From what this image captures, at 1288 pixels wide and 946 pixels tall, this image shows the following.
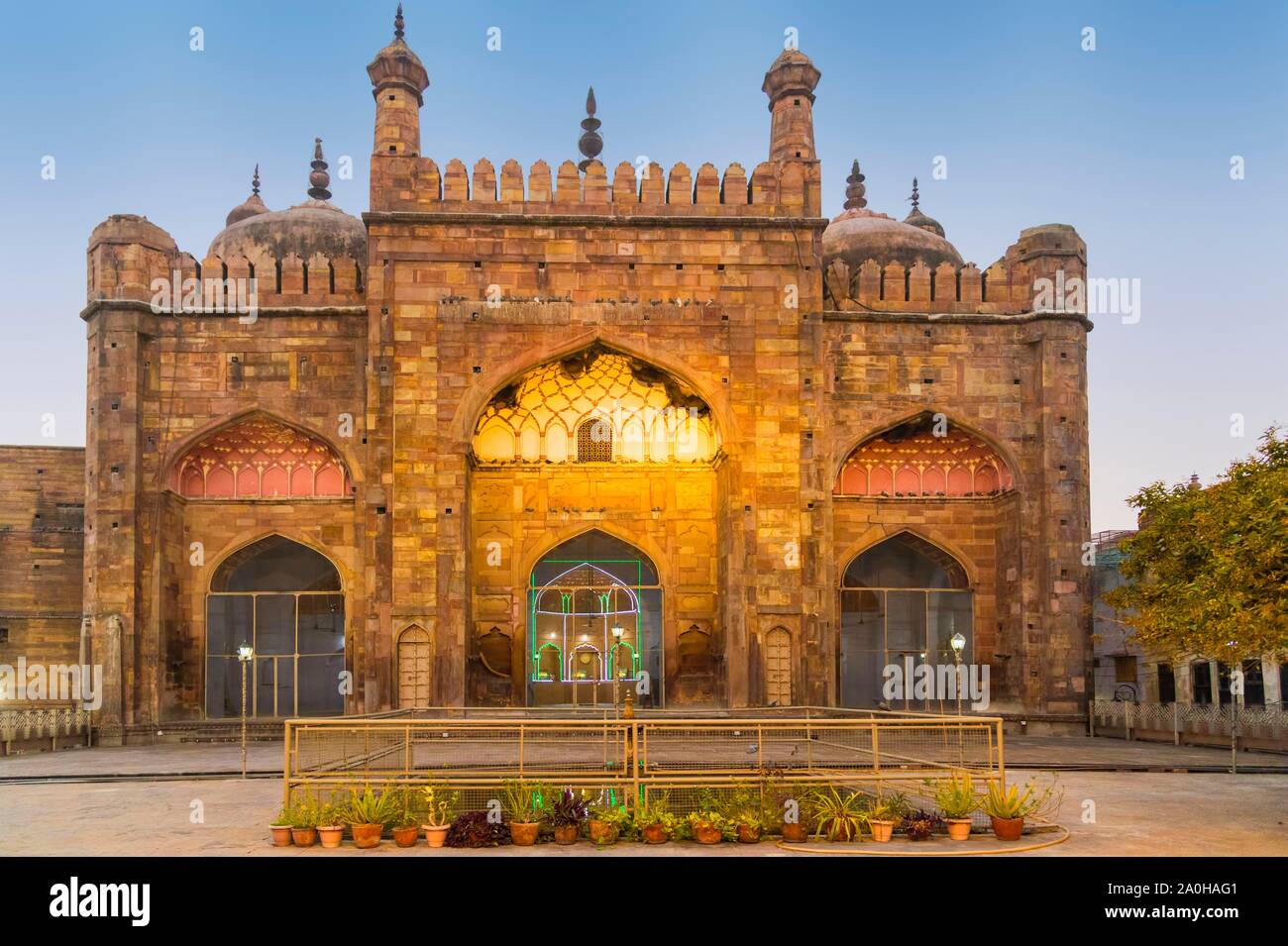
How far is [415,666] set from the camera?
75.6 feet

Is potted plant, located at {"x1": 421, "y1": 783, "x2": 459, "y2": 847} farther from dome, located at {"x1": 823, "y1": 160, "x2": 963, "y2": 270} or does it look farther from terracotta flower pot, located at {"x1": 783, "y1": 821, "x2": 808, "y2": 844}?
dome, located at {"x1": 823, "y1": 160, "x2": 963, "y2": 270}

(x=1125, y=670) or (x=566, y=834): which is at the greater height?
(x=566, y=834)

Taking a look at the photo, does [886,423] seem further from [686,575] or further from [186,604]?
[186,604]

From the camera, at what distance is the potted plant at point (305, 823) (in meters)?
11.2

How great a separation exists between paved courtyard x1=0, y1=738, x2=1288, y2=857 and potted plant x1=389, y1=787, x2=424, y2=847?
0.49ft

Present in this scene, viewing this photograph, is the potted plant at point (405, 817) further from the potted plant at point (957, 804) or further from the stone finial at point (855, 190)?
the stone finial at point (855, 190)

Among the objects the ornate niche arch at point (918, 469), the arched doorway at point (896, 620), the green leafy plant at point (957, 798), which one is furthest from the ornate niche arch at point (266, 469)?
the green leafy plant at point (957, 798)

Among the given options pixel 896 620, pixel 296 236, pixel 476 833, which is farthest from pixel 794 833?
pixel 296 236

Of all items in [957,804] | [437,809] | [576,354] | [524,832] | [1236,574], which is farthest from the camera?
[576,354]

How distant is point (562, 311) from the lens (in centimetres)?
2427

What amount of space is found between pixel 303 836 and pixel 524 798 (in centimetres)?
201

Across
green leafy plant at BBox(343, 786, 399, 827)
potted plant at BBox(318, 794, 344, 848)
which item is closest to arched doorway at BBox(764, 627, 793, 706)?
green leafy plant at BBox(343, 786, 399, 827)

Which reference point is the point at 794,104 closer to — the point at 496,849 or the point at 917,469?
the point at 917,469

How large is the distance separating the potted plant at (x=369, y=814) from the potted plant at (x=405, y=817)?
1.7 inches
